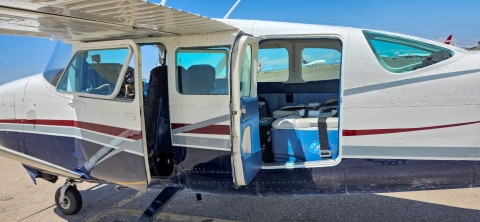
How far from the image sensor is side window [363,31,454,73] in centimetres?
280

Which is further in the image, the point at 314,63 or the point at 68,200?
the point at 314,63

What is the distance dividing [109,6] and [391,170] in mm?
2414

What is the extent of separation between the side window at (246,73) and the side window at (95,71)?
1.06 m

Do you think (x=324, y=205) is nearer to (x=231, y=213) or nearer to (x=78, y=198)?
(x=231, y=213)

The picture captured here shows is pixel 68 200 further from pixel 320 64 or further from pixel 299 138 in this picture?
pixel 320 64

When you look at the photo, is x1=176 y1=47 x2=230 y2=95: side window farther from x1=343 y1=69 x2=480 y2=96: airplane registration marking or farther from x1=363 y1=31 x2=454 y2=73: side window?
x1=363 y1=31 x2=454 y2=73: side window

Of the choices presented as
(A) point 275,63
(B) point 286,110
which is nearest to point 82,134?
(B) point 286,110

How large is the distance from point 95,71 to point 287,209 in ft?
8.72

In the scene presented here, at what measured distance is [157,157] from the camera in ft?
12.0

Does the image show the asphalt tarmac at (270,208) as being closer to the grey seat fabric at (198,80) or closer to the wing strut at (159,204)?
the wing strut at (159,204)

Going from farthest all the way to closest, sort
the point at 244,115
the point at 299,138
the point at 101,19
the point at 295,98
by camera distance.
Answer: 1. the point at 295,98
2. the point at 299,138
3. the point at 244,115
4. the point at 101,19

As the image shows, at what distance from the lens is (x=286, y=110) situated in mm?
4023

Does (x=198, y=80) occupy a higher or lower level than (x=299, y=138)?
higher

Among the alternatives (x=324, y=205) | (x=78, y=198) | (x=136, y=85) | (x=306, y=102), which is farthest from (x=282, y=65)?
(x=78, y=198)
